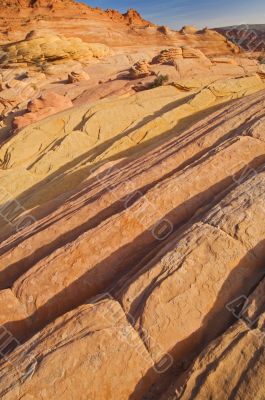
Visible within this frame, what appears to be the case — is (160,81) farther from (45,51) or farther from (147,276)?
(45,51)

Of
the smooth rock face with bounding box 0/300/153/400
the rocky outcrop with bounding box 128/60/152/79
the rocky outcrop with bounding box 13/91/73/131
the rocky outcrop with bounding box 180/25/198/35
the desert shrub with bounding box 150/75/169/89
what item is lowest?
the smooth rock face with bounding box 0/300/153/400

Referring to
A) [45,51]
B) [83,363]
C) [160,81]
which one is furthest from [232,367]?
[45,51]

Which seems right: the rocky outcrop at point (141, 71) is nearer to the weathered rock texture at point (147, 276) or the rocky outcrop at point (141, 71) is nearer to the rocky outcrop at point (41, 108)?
the rocky outcrop at point (41, 108)

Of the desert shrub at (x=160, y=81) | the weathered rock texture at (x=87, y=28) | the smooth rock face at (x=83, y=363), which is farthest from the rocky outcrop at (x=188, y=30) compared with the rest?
the smooth rock face at (x=83, y=363)

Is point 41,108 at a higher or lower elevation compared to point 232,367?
higher

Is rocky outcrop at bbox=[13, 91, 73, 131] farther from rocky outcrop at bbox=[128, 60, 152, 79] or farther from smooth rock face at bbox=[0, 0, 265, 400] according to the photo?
smooth rock face at bbox=[0, 0, 265, 400]

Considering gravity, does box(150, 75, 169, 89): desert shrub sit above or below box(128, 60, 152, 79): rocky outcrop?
below

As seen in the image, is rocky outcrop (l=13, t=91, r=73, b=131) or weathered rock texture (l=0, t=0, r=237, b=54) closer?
rocky outcrop (l=13, t=91, r=73, b=131)

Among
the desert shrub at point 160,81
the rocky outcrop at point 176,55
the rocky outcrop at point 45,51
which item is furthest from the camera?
the rocky outcrop at point 45,51

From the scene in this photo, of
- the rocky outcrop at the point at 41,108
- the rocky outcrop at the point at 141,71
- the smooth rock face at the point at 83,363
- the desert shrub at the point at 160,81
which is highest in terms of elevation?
the rocky outcrop at the point at 41,108

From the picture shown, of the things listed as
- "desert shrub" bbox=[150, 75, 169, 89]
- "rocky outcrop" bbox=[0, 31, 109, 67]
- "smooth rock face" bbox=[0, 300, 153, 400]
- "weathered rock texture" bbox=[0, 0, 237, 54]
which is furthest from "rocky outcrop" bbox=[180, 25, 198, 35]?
"smooth rock face" bbox=[0, 300, 153, 400]

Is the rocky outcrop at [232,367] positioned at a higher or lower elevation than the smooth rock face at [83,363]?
lower

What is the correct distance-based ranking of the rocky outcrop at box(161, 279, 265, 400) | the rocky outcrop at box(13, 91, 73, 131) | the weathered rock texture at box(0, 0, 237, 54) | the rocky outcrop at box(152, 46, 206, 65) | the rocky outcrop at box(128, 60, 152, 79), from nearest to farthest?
the rocky outcrop at box(161, 279, 265, 400), the rocky outcrop at box(13, 91, 73, 131), the rocky outcrop at box(128, 60, 152, 79), the rocky outcrop at box(152, 46, 206, 65), the weathered rock texture at box(0, 0, 237, 54)

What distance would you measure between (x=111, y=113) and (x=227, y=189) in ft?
45.8
